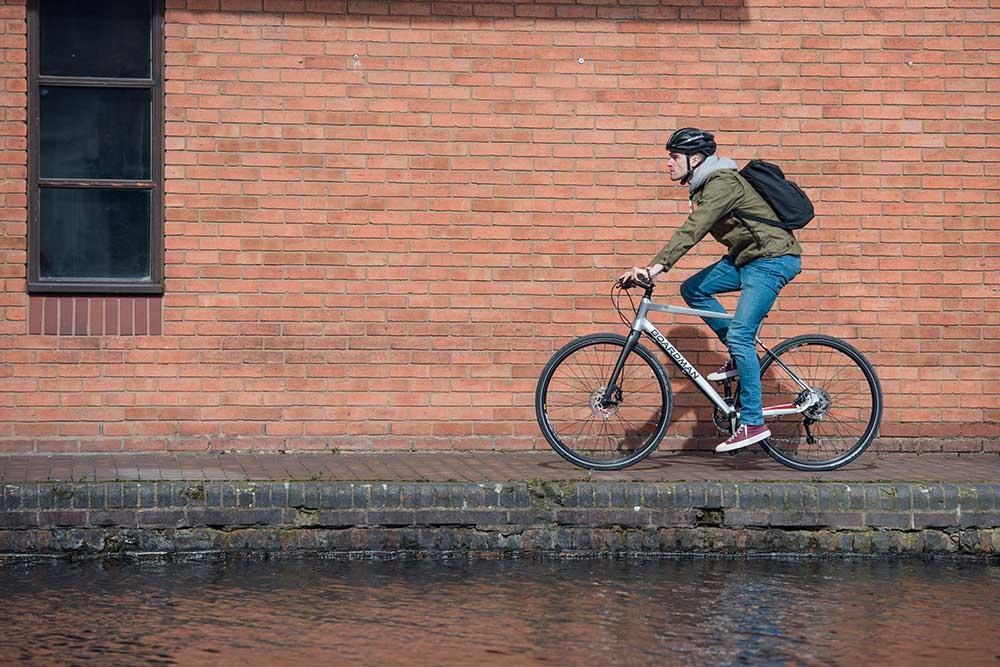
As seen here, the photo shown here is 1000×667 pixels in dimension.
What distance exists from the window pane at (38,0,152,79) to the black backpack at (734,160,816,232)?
3.53 m

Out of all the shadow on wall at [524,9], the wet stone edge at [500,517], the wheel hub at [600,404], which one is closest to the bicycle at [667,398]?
the wheel hub at [600,404]

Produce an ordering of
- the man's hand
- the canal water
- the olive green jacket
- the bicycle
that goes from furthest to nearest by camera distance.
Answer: the bicycle
the man's hand
the olive green jacket
the canal water

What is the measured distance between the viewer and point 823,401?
9.29 metres

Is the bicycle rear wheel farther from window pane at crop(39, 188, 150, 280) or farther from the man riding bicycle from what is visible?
window pane at crop(39, 188, 150, 280)

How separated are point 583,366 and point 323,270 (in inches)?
65.1

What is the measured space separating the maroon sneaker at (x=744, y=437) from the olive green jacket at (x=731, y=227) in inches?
34.7

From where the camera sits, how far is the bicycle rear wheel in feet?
30.2

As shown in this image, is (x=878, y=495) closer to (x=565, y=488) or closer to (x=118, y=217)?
(x=565, y=488)

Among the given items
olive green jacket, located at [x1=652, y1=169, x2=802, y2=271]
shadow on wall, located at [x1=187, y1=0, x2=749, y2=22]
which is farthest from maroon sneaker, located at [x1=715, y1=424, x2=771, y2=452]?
shadow on wall, located at [x1=187, y1=0, x2=749, y2=22]

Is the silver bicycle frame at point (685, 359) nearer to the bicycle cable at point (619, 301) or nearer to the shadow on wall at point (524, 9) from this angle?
the bicycle cable at point (619, 301)

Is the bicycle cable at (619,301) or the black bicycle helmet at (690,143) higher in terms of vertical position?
the black bicycle helmet at (690,143)

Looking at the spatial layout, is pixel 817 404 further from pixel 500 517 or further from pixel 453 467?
pixel 500 517

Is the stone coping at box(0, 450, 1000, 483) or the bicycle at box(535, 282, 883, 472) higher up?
the bicycle at box(535, 282, 883, 472)

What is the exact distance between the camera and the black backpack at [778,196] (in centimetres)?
894
